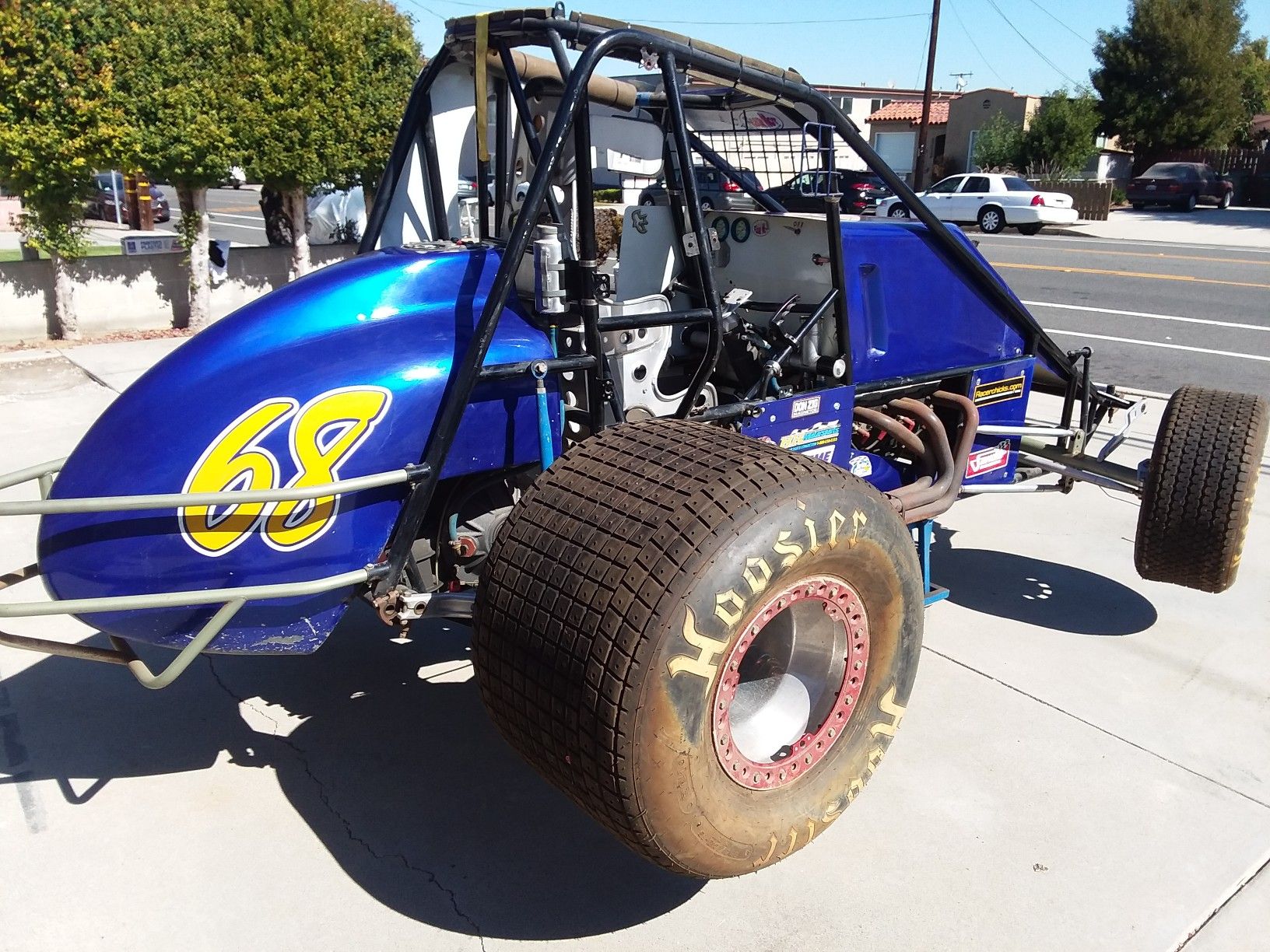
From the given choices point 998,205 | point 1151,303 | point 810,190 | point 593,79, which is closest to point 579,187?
point 593,79

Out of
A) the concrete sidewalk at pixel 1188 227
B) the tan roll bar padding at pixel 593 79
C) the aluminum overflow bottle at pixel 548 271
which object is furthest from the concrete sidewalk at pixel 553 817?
the concrete sidewalk at pixel 1188 227

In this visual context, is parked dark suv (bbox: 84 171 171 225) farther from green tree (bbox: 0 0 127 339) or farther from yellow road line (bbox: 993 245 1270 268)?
yellow road line (bbox: 993 245 1270 268)

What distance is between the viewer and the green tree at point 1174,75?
3728cm

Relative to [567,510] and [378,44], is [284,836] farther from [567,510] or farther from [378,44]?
[378,44]

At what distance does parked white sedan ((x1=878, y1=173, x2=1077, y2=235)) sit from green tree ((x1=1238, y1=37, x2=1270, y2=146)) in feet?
62.4

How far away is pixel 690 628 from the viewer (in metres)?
2.23

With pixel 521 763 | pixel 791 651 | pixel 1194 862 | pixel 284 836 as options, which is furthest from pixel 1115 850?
pixel 284 836

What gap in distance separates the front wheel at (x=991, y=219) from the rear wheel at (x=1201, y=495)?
23264 millimetres

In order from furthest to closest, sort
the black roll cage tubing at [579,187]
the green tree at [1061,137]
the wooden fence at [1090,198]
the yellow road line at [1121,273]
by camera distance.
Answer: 1. the green tree at [1061,137]
2. the wooden fence at [1090,198]
3. the yellow road line at [1121,273]
4. the black roll cage tubing at [579,187]

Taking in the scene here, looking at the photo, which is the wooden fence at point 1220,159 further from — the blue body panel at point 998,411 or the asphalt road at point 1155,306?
the blue body panel at point 998,411

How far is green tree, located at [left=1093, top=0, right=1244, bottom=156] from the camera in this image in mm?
37281

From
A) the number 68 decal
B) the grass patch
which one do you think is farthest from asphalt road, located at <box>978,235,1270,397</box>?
the grass patch

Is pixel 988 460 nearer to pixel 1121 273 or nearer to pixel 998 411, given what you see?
pixel 998 411

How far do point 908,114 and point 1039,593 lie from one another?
45.4m
